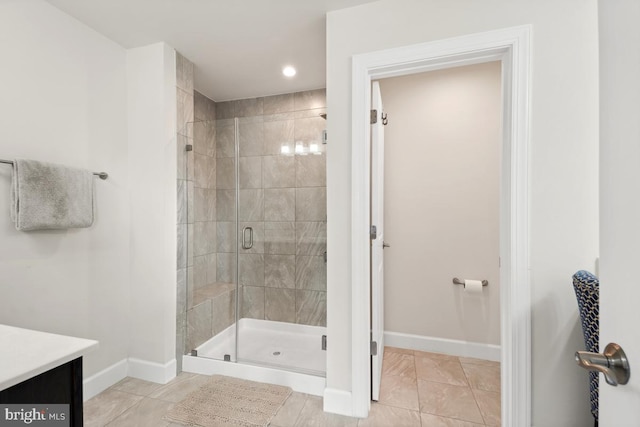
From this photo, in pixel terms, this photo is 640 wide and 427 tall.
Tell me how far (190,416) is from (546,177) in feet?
7.74

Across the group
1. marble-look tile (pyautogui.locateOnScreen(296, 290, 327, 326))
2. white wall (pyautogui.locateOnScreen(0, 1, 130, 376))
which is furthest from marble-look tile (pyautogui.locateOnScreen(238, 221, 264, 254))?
white wall (pyautogui.locateOnScreen(0, 1, 130, 376))

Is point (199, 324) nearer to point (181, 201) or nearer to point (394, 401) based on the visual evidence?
point (181, 201)

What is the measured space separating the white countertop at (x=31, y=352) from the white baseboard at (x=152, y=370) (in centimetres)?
145

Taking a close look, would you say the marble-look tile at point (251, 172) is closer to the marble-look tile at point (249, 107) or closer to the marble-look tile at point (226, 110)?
the marble-look tile at point (249, 107)

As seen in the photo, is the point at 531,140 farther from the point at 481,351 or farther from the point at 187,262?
the point at 187,262

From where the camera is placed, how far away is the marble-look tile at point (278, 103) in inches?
125

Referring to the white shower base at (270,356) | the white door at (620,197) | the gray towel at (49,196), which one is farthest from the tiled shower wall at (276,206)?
the white door at (620,197)

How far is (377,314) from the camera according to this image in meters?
2.02

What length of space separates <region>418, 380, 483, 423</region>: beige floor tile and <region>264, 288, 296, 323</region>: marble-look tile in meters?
1.17

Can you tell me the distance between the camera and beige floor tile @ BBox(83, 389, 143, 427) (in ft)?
5.71

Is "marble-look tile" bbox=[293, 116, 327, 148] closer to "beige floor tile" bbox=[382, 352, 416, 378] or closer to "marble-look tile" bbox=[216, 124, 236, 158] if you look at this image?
"marble-look tile" bbox=[216, 124, 236, 158]

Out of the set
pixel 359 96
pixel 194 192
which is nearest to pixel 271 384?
pixel 194 192

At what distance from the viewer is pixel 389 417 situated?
1.79 m

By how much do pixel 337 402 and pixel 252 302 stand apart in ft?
3.58
